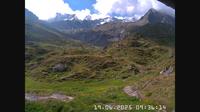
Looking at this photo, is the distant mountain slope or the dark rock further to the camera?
the dark rock

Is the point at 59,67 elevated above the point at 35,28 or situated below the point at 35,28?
below

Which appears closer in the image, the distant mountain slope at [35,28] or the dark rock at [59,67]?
the distant mountain slope at [35,28]

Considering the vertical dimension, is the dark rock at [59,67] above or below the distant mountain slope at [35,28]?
below

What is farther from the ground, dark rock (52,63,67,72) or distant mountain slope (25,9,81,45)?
distant mountain slope (25,9,81,45)

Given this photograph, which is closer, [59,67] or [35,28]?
[35,28]
